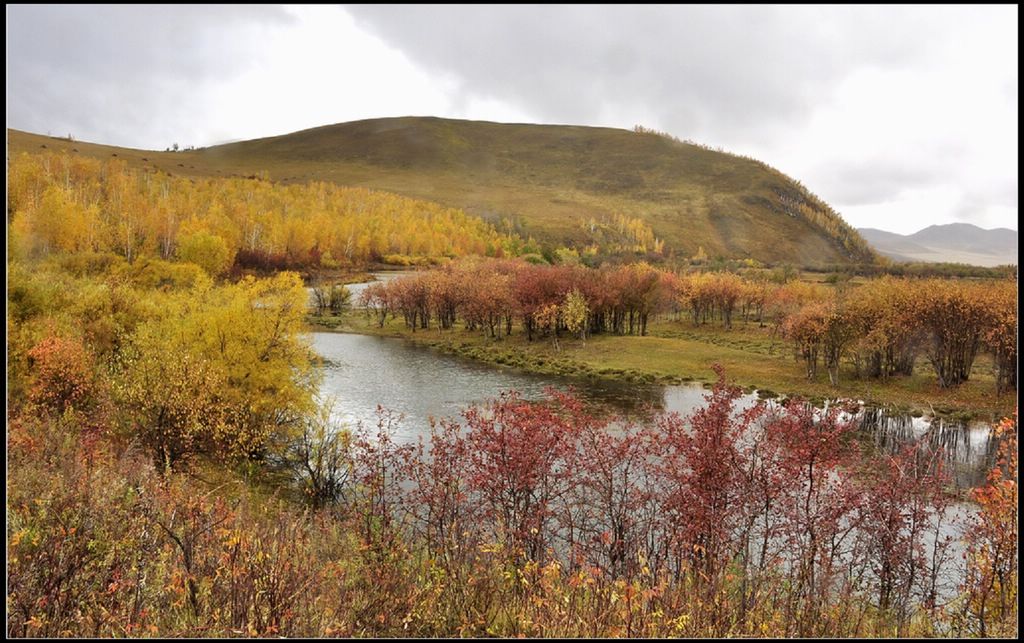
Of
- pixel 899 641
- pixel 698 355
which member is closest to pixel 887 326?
pixel 698 355

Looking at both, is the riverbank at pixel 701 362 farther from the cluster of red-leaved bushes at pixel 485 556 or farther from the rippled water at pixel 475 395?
the cluster of red-leaved bushes at pixel 485 556

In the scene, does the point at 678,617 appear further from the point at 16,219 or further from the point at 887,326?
the point at 16,219

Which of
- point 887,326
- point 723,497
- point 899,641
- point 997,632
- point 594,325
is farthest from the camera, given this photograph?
point 594,325

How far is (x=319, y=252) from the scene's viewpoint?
5674 inches

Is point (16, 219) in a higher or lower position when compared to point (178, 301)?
higher

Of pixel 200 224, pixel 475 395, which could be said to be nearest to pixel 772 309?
pixel 475 395

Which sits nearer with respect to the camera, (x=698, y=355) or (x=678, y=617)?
(x=678, y=617)

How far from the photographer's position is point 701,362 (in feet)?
200

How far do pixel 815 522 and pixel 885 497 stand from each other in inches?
97.8

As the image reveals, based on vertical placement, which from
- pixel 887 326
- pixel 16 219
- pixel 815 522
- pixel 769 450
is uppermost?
pixel 16 219

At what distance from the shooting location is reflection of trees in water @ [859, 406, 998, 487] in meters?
30.9

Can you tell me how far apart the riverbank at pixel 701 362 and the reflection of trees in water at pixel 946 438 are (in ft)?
6.04

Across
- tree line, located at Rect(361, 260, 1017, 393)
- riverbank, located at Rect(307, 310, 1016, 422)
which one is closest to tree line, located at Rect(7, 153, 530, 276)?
riverbank, located at Rect(307, 310, 1016, 422)

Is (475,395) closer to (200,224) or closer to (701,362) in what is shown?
(701,362)
